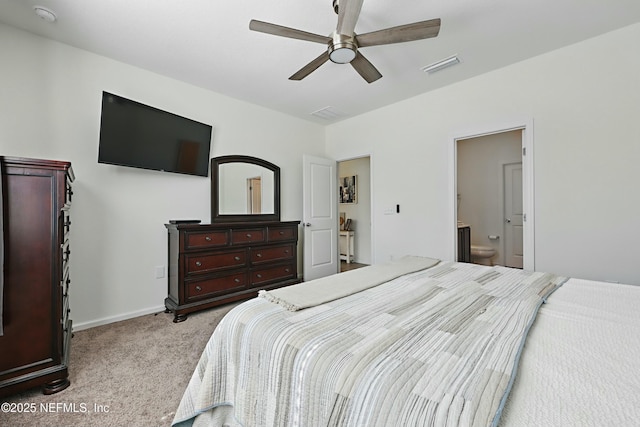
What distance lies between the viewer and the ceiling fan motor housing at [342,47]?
193 cm

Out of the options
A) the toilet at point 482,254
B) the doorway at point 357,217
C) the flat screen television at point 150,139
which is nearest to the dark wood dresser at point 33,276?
the flat screen television at point 150,139

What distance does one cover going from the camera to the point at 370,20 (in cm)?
219

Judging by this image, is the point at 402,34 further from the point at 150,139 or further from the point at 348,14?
the point at 150,139

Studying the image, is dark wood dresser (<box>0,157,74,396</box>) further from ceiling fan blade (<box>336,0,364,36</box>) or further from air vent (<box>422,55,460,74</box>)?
air vent (<box>422,55,460,74</box>)

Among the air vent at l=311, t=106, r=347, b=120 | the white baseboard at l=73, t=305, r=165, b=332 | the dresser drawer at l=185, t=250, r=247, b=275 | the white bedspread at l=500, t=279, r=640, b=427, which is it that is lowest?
the white baseboard at l=73, t=305, r=165, b=332

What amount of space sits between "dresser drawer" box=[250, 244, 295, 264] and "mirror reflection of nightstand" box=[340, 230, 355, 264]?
2.24 m

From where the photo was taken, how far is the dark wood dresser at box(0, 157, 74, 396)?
1549 millimetres

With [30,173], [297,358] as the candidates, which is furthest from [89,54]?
[297,358]

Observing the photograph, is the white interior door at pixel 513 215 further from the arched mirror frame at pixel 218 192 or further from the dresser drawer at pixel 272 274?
the arched mirror frame at pixel 218 192

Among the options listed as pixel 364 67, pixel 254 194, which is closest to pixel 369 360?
pixel 364 67

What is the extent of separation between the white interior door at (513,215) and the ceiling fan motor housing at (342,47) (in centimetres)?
413

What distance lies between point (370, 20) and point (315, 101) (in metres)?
1.67

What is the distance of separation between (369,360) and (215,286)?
2573mm

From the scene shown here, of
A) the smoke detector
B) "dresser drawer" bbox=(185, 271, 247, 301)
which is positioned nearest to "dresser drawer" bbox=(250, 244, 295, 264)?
"dresser drawer" bbox=(185, 271, 247, 301)
